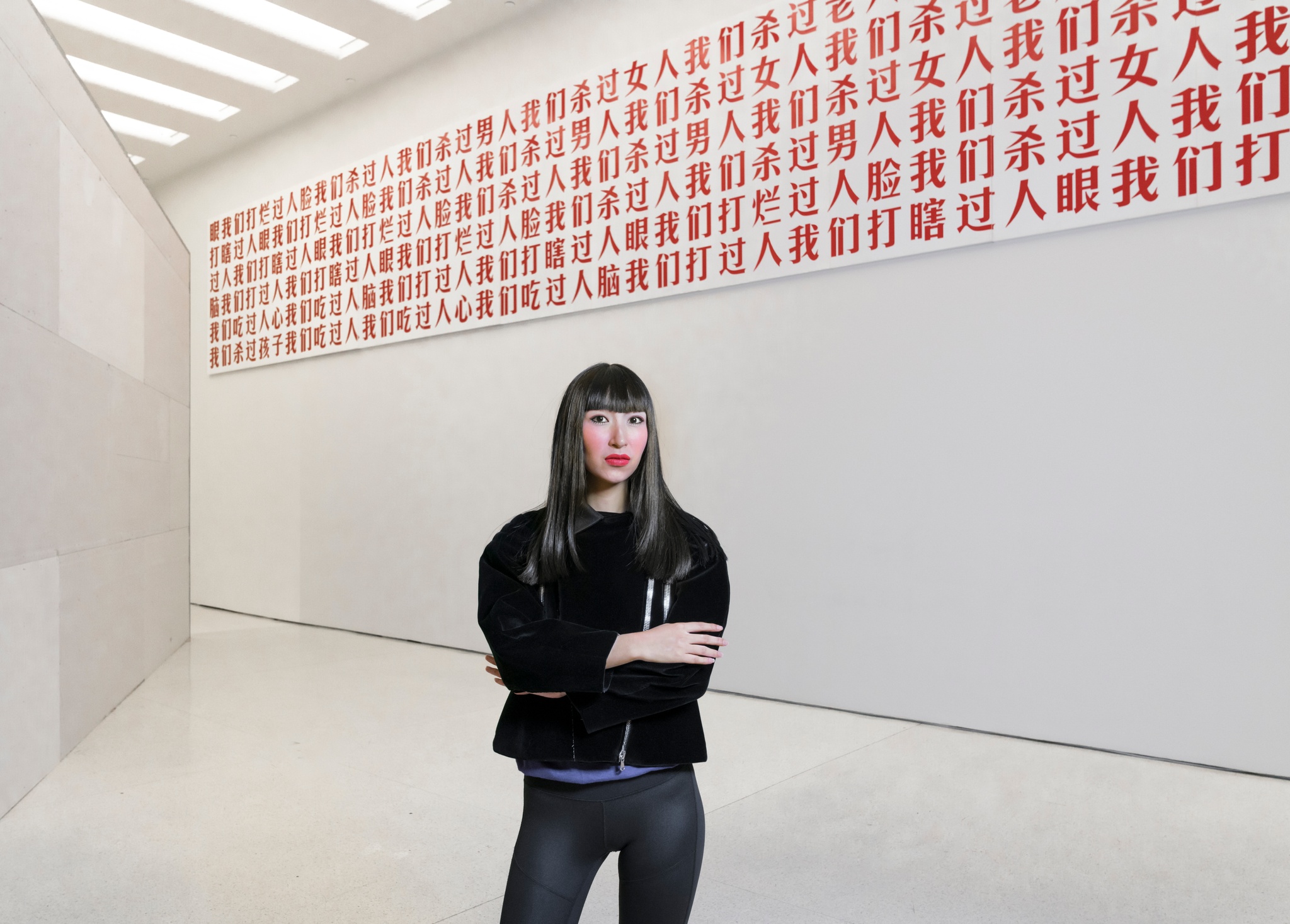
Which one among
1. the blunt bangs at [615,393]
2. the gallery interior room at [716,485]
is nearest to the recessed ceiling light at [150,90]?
the gallery interior room at [716,485]

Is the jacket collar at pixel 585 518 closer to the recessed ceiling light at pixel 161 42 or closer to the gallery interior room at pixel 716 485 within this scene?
the gallery interior room at pixel 716 485

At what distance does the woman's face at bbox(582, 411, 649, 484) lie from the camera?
4.62ft

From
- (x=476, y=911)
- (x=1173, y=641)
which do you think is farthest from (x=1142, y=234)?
(x=476, y=911)

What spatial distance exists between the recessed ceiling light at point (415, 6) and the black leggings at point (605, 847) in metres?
6.08

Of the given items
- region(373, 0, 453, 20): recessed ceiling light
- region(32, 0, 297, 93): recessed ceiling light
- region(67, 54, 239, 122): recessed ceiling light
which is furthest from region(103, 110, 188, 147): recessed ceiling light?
region(373, 0, 453, 20): recessed ceiling light

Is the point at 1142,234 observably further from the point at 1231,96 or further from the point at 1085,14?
the point at 1085,14

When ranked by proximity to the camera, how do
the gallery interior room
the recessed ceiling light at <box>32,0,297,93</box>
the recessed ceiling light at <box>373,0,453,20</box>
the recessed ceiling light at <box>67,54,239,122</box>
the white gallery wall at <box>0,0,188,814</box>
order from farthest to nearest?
the recessed ceiling light at <box>67,54,239,122</box>
the recessed ceiling light at <box>32,0,297,93</box>
the recessed ceiling light at <box>373,0,453,20</box>
the white gallery wall at <box>0,0,188,814</box>
the gallery interior room

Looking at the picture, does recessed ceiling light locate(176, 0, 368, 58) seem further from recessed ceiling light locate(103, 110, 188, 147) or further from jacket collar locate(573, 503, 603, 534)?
jacket collar locate(573, 503, 603, 534)

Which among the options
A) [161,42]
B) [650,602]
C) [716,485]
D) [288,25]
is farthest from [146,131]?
[650,602]

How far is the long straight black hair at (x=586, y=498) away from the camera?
55.1 inches

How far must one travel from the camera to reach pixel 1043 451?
13.9ft

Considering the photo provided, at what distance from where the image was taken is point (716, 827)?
10.2ft

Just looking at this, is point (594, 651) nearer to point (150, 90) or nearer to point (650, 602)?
point (650, 602)

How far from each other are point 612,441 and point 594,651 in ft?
1.01
